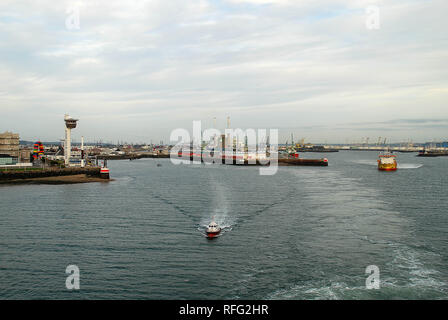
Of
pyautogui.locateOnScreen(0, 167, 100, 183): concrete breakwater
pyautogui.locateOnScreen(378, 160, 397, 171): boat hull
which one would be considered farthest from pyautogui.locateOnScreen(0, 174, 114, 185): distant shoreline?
pyautogui.locateOnScreen(378, 160, 397, 171): boat hull

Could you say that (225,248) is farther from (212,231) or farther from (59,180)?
(59,180)

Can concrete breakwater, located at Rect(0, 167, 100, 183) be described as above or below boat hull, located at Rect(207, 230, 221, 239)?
above

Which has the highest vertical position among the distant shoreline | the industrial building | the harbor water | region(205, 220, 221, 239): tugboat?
the industrial building

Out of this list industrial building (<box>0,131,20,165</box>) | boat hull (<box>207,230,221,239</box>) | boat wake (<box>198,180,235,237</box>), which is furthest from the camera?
industrial building (<box>0,131,20,165</box>)

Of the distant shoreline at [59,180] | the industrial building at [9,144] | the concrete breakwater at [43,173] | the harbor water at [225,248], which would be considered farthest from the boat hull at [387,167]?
the industrial building at [9,144]

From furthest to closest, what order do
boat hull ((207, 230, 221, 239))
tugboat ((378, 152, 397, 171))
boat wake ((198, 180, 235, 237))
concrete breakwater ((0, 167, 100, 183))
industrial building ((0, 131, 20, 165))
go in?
tugboat ((378, 152, 397, 171)) < industrial building ((0, 131, 20, 165)) < concrete breakwater ((0, 167, 100, 183)) < boat wake ((198, 180, 235, 237)) < boat hull ((207, 230, 221, 239))

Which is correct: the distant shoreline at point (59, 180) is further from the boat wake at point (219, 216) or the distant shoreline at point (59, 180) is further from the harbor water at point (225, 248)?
the boat wake at point (219, 216)

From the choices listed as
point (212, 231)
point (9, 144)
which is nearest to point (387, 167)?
point (212, 231)

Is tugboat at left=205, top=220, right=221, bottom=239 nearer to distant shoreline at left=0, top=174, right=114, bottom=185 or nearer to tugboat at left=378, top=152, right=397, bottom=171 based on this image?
A: distant shoreline at left=0, top=174, right=114, bottom=185
